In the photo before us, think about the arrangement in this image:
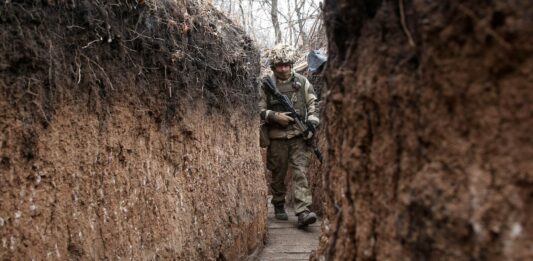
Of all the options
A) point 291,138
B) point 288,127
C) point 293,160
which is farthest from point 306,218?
point 288,127

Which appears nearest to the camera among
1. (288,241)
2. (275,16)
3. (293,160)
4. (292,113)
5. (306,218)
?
(288,241)

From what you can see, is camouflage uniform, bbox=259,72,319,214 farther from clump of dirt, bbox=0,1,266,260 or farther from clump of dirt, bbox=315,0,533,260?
clump of dirt, bbox=315,0,533,260

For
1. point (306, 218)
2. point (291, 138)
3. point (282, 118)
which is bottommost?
point (306, 218)

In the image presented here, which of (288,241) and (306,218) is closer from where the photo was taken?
(288,241)

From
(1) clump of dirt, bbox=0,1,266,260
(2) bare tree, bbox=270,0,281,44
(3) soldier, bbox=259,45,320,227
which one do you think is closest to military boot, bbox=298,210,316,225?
(3) soldier, bbox=259,45,320,227

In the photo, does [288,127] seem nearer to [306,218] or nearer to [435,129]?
[306,218]

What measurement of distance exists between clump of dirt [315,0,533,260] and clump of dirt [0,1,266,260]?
59.0 inches

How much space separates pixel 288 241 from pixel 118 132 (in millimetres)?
2977

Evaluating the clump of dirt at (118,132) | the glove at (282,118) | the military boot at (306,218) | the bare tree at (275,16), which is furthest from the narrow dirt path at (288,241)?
the bare tree at (275,16)

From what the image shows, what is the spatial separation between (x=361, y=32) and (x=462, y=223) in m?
0.67

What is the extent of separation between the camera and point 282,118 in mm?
5566

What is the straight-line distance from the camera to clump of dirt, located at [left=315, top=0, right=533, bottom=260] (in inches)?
37.1

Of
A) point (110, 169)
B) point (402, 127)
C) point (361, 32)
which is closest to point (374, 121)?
point (402, 127)

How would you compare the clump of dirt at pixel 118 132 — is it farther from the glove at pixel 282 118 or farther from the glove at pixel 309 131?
the glove at pixel 309 131
